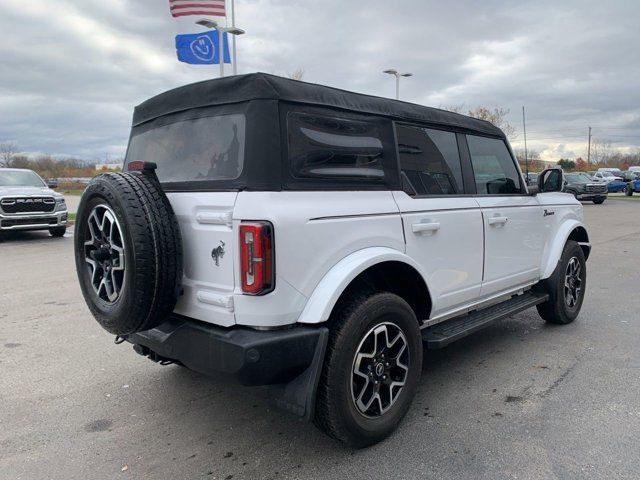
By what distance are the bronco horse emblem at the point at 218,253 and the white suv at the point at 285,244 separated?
0.03ft

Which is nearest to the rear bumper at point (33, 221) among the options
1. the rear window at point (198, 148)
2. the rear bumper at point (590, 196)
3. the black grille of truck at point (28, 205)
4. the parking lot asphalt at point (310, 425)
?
the black grille of truck at point (28, 205)

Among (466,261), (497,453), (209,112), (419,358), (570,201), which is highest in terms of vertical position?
(209,112)

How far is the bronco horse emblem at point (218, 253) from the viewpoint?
251 centimetres

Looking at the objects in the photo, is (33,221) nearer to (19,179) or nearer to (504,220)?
(19,179)

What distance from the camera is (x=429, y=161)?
11.7 feet

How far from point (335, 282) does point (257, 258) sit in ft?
1.50

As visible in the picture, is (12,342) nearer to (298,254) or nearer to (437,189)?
(298,254)

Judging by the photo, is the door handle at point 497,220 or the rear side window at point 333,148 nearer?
the rear side window at point 333,148

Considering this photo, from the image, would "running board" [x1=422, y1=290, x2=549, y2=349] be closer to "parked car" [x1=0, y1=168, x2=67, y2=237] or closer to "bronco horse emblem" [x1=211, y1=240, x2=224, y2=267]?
"bronco horse emblem" [x1=211, y1=240, x2=224, y2=267]

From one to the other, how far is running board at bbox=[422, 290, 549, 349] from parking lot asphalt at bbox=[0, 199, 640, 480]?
0.42 m

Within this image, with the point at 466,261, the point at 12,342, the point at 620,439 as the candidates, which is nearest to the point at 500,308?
the point at 466,261

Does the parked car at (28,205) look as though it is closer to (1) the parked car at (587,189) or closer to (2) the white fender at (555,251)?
(2) the white fender at (555,251)

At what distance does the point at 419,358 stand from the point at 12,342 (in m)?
3.96

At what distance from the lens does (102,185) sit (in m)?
2.62
